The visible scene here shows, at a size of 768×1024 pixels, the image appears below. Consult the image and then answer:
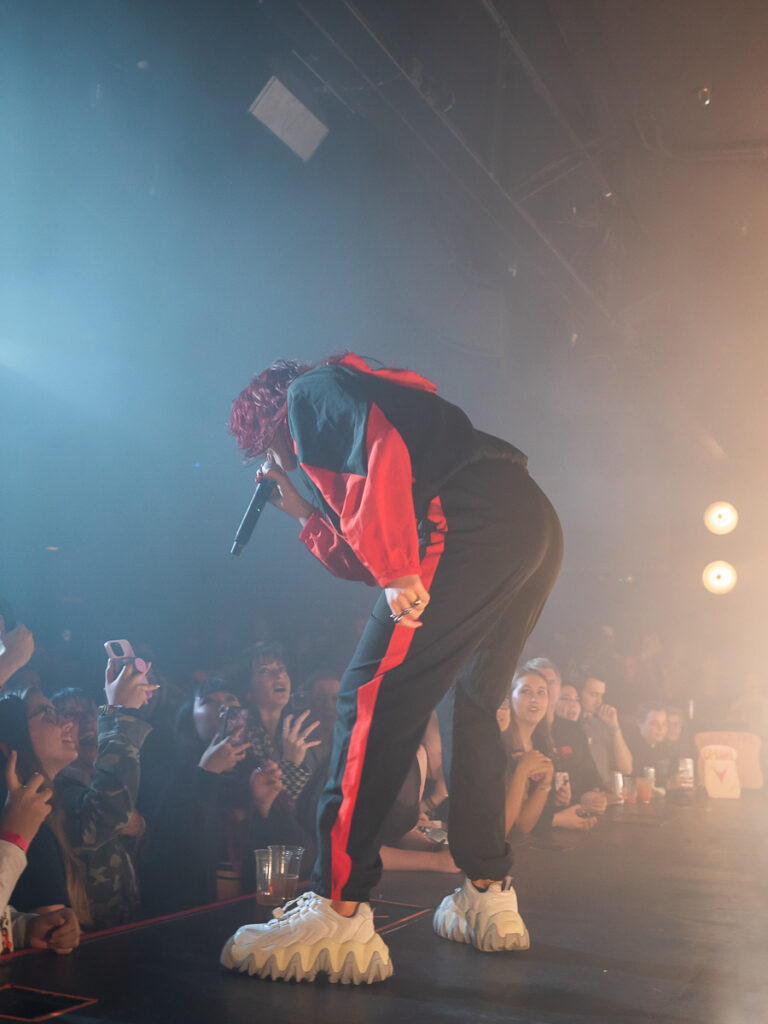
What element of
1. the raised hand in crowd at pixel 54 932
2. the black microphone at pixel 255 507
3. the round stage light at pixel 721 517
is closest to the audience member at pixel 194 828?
the raised hand in crowd at pixel 54 932

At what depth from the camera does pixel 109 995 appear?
1159 millimetres

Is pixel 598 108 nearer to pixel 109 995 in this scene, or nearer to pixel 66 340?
pixel 66 340

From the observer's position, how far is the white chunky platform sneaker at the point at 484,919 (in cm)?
150

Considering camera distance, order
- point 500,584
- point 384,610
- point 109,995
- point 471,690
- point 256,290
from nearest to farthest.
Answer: point 109,995, point 384,610, point 500,584, point 471,690, point 256,290

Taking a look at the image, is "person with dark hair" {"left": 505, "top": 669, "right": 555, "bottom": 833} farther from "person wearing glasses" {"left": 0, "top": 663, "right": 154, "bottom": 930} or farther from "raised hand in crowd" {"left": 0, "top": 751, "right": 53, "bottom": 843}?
"raised hand in crowd" {"left": 0, "top": 751, "right": 53, "bottom": 843}

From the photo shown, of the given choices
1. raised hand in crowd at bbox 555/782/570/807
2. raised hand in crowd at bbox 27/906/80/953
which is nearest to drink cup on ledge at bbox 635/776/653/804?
raised hand in crowd at bbox 555/782/570/807

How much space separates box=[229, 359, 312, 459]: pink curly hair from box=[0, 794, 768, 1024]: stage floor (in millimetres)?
963

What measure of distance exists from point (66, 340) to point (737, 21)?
253 cm

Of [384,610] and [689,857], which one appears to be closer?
[384,610]

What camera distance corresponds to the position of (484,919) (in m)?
1.51

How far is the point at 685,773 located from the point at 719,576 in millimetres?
2691

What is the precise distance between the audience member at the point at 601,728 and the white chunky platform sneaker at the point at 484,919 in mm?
3034

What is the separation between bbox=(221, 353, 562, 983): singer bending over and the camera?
4.41ft

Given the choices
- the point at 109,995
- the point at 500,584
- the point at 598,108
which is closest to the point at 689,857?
the point at 500,584
